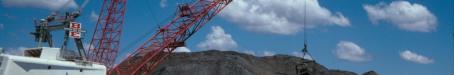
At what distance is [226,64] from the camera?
88875mm

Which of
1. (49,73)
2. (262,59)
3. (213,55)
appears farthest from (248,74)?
(49,73)

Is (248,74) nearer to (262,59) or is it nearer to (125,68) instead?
(262,59)

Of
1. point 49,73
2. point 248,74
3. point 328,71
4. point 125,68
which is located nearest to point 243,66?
point 248,74

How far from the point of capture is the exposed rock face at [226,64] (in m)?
86.3

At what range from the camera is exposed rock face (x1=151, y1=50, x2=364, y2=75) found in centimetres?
8631

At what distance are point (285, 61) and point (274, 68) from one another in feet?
17.2

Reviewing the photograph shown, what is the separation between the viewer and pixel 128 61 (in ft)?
204

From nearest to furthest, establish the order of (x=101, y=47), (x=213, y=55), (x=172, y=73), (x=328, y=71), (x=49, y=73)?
(x=49, y=73) < (x=101, y=47) < (x=172, y=73) < (x=213, y=55) < (x=328, y=71)

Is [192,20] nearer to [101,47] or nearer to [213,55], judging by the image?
[101,47]

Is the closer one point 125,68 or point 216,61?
point 125,68

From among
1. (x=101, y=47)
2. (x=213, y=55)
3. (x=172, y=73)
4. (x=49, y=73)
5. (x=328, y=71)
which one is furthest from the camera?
(x=328, y=71)

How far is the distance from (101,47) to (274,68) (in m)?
48.4

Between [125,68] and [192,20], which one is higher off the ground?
[192,20]

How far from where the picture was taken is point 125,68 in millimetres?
62844
